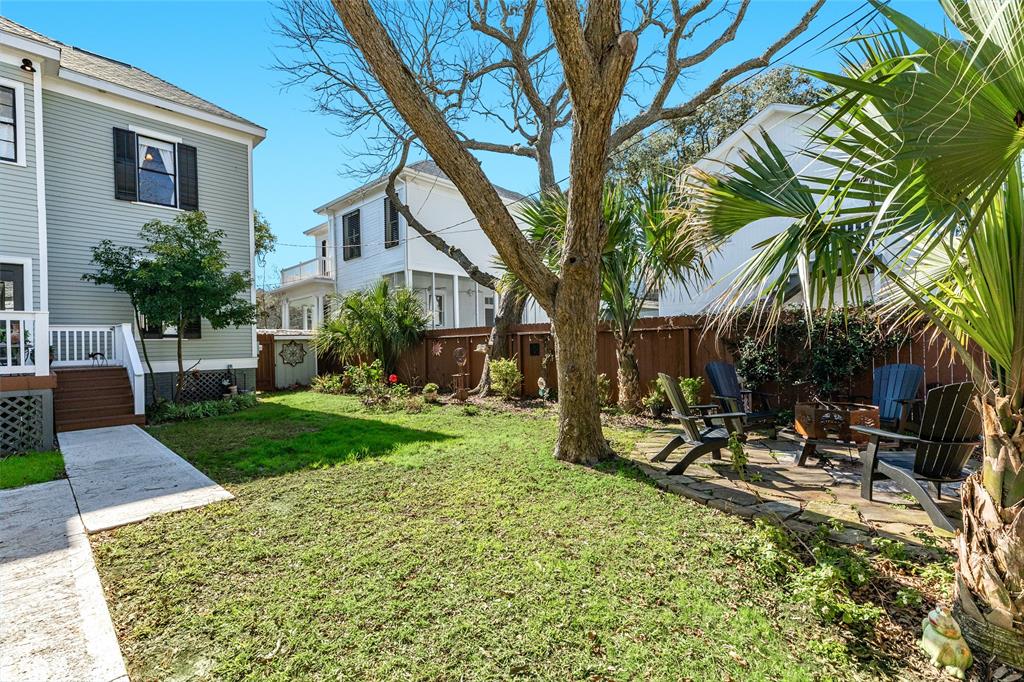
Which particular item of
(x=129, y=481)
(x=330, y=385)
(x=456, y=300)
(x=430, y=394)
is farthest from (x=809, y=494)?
(x=456, y=300)

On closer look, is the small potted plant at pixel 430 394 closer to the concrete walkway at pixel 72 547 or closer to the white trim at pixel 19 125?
the concrete walkway at pixel 72 547

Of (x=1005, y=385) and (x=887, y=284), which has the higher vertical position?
(x=887, y=284)

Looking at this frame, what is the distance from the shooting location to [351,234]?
18.5 m

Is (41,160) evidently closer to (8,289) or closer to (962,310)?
(8,289)

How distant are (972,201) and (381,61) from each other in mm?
4252

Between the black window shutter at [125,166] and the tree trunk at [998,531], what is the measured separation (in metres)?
13.7

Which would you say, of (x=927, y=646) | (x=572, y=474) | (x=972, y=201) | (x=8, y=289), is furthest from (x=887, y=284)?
(x=8, y=289)

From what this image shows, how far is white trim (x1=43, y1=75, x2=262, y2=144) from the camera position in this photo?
939 cm

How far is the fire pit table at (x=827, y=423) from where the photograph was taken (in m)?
5.09

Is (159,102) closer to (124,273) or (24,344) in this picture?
(124,273)

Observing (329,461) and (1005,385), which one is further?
(329,461)

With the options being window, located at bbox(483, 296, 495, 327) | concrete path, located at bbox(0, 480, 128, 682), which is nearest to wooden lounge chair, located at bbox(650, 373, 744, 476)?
concrete path, located at bbox(0, 480, 128, 682)

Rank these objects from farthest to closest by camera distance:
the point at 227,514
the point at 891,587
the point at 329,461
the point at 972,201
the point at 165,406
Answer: the point at 165,406, the point at 329,461, the point at 227,514, the point at 891,587, the point at 972,201

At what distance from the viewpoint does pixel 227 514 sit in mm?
3996
